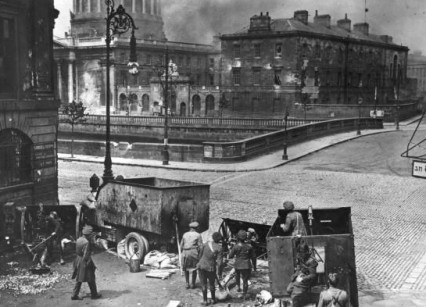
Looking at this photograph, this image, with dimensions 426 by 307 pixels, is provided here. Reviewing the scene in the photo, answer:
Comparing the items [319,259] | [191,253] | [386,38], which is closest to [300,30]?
[386,38]

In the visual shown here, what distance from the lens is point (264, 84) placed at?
66.4m

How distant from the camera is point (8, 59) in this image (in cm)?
1827

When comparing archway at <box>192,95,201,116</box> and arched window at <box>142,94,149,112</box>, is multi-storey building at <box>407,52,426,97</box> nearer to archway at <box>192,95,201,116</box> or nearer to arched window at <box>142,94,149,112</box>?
archway at <box>192,95,201,116</box>

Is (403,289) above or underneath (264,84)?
underneath

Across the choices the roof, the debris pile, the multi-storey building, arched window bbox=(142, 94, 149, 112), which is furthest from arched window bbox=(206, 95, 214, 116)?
the debris pile

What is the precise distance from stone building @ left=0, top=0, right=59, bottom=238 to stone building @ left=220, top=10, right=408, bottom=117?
44.6 meters

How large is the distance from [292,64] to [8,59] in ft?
160

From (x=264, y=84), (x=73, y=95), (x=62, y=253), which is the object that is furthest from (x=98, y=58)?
(x=62, y=253)

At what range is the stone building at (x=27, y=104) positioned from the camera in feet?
58.7

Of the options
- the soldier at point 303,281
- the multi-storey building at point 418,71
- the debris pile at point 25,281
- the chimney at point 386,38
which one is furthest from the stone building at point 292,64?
the soldier at point 303,281

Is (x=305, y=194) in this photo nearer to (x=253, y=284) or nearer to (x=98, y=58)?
(x=253, y=284)

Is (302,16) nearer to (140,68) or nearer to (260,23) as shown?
(260,23)

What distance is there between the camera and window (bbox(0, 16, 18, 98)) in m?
18.1

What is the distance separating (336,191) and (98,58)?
61724 millimetres
